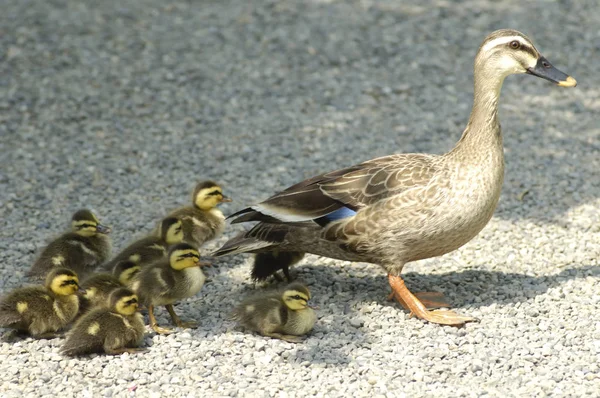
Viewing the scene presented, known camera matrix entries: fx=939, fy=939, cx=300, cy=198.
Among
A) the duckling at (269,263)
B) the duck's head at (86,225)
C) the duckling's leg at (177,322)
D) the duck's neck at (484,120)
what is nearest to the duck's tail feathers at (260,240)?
the duckling at (269,263)

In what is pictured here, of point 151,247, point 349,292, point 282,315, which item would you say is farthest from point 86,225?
point 349,292

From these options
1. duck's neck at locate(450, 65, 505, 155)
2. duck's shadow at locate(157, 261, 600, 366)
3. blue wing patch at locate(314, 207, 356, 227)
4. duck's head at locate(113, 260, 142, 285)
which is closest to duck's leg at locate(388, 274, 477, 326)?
duck's shadow at locate(157, 261, 600, 366)

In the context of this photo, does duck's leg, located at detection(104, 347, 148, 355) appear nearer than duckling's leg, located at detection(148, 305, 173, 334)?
Yes

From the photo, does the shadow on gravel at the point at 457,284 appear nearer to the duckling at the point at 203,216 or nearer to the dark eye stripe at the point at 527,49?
the duckling at the point at 203,216

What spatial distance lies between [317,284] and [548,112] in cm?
421

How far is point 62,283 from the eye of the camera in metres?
5.95

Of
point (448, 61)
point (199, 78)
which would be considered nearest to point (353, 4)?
point (448, 61)

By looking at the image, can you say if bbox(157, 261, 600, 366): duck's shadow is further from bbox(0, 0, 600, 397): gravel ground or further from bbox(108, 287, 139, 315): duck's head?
bbox(108, 287, 139, 315): duck's head

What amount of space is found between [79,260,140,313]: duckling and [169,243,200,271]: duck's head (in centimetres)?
42

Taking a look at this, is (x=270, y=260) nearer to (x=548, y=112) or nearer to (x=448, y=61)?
(x=548, y=112)

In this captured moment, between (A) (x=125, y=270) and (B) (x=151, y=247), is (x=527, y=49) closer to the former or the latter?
(B) (x=151, y=247)

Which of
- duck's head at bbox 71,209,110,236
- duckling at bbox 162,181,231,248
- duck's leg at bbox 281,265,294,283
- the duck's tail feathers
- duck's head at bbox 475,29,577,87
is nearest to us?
duck's head at bbox 475,29,577,87

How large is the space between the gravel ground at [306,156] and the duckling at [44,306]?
0.16 meters

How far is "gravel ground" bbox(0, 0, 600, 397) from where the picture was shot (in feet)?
18.3
